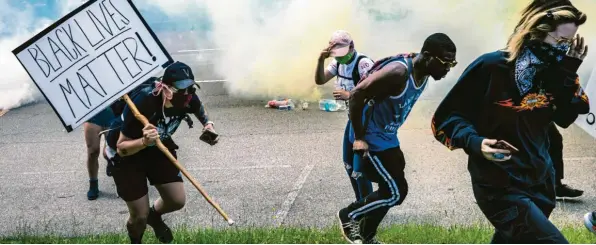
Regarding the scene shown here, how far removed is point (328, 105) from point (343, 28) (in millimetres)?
1389

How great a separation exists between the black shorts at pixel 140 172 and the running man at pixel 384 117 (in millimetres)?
1178

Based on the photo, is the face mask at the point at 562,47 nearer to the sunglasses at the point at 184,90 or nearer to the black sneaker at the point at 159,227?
the sunglasses at the point at 184,90

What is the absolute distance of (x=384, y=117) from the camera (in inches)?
193

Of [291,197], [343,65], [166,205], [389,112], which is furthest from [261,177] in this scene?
[389,112]

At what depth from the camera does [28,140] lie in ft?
33.6

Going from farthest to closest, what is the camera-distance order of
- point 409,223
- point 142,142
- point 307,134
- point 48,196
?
point 307,134
point 48,196
point 409,223
point 142,142

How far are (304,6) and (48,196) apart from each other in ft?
17.2

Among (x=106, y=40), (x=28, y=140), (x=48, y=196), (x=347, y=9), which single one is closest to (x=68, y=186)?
(x=48, y=196)

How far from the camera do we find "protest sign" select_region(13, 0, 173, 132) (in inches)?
183

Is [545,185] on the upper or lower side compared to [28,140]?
upper

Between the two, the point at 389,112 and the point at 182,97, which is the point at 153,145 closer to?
the point at 182,97

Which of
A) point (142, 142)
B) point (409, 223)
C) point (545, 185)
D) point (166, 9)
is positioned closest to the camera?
point (545, 185)

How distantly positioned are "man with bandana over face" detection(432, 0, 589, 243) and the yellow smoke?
7.20 m

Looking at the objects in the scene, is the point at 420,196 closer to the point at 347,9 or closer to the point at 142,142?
the point at 142,142
